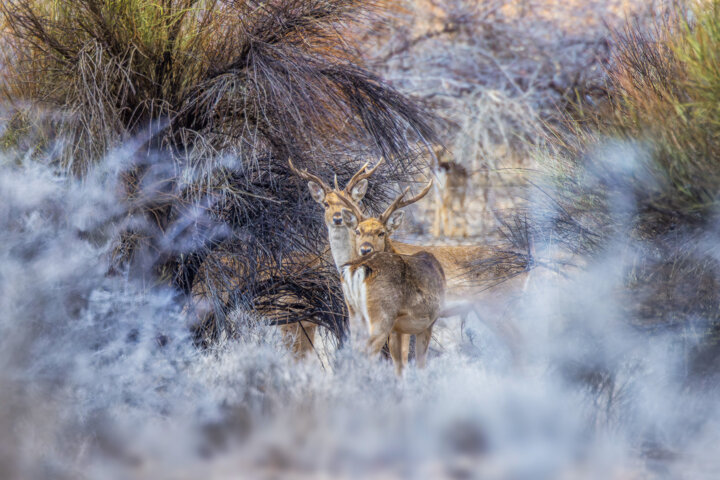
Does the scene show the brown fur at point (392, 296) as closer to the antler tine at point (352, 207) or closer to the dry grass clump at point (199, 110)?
the antler tine at point (352, 207)

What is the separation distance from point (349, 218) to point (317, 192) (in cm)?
29

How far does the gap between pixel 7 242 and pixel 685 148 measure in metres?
3.74

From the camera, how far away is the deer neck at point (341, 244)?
627 cm

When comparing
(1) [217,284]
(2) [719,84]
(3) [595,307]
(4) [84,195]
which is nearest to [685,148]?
(2) [719,84]

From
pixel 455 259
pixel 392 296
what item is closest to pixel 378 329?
pixel 392 296

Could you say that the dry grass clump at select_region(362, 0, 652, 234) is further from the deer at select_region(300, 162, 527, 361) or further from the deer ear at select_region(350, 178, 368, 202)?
the deer ear at select_region(350, 178, 368, 202)

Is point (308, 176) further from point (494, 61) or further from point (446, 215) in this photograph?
point (494, 61)

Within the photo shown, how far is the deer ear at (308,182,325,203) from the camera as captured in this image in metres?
6.12

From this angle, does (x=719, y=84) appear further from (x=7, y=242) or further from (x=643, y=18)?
(x=643, y=18)

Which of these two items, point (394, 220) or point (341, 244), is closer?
point (394, 220)

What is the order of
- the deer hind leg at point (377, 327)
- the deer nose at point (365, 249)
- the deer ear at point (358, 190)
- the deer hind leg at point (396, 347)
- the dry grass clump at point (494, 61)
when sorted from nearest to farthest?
the deer hind leg at point (377, 327) → the deer nose at point (365, 249) → the deer hind leg at point (396, 347) → the deer ear at point (358, 190) → the dry grass clump at point (494, 61)

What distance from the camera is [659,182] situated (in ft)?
16.3

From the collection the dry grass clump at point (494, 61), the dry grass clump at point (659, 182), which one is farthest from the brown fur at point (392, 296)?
the dry grass clump at point (494, 61)

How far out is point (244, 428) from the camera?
5.23 meters
